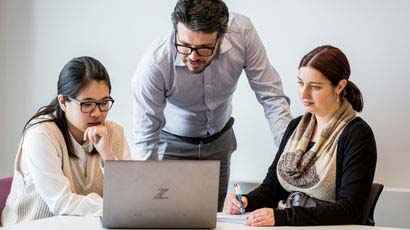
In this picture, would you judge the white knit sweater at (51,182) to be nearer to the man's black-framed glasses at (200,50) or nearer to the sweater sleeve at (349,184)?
the man's black-framed glasses at (200,50)

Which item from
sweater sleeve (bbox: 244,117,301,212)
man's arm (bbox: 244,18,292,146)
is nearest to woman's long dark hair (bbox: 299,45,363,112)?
sweater sleeve (bbox: 244,117,301,212)

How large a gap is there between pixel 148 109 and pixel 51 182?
61cm

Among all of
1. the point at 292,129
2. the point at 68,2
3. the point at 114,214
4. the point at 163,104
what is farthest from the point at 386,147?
the point at 68,2

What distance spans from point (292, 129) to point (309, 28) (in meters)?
0.62

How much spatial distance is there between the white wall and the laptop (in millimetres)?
1213

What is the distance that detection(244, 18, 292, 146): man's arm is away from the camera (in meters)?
2.55

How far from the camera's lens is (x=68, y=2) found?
131 inches

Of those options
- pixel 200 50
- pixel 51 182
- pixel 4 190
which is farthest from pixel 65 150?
pixel 200 50

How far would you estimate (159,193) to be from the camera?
5.49 feet

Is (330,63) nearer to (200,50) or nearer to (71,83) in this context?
(200,50)

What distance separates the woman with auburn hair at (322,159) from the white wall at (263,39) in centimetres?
50

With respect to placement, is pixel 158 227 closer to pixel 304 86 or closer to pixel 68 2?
pixel 304 86

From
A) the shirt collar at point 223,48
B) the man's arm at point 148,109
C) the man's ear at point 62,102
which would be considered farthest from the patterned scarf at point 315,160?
the man's ear at point 62,102

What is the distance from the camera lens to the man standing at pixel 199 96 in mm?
2445
